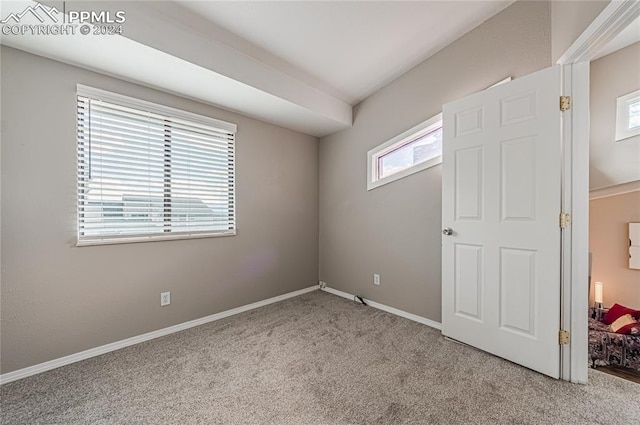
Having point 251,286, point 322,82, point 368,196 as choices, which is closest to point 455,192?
point 368,196

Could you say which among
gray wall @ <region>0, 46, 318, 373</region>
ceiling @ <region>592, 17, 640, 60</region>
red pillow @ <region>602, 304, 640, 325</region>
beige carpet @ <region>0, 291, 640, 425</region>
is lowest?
red pillow @ <region>602, 304, 640, 325</region>

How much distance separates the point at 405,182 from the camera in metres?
2.72

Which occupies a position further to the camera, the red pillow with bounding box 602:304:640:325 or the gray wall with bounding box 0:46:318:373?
the red pillow with bounding box 602:304:640:325

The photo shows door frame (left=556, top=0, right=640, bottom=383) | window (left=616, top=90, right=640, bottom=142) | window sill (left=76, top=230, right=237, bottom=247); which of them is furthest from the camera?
window (left=616, top=90, right=640, bottom=142)

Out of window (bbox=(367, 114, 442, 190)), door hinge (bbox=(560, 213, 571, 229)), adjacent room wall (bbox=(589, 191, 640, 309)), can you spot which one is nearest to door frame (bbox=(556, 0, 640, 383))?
door hinge (bbox=(560, 213, 571, 229))

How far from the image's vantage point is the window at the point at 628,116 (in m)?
2.40

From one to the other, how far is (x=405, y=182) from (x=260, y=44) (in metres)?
1.94

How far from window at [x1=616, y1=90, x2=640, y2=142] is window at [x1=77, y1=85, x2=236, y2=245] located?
407 cm

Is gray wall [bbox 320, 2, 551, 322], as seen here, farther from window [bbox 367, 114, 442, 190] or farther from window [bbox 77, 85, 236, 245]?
window [bbox 77, 85, 236, 245]

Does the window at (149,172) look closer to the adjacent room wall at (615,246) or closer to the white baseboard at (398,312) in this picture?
the white baseboard at (398,312)

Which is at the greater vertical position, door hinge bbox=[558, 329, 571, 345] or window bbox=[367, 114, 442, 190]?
window bbox=[367, 114, 442, 190]

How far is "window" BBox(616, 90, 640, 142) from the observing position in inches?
94.4

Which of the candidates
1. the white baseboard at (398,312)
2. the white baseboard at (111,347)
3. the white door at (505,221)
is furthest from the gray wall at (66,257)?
the white door at (505,221)

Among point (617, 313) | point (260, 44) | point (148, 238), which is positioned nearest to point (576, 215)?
point (260, 44)
